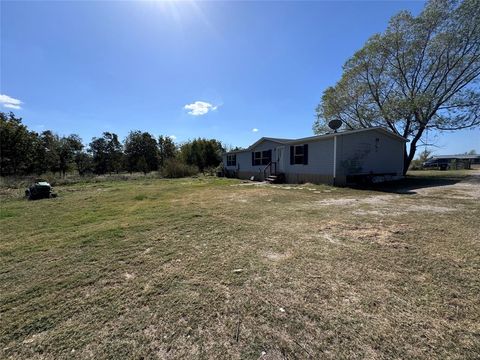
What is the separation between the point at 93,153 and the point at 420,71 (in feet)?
143

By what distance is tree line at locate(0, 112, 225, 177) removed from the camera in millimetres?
20766

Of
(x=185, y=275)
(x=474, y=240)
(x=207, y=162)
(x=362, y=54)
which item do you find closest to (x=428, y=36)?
(x=362, y=54)

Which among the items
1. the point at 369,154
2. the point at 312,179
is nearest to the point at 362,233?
the point at 312,179

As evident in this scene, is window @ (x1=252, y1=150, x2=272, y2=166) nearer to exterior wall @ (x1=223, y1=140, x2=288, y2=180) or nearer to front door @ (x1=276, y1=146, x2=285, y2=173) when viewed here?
exterior wall @ (x1=223, y1=140, x2=288, y2=180)

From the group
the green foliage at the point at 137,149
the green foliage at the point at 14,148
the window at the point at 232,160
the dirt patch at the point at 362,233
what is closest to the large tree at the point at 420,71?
the window at the point at 232,160

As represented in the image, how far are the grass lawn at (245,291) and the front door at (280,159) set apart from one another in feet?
33.7

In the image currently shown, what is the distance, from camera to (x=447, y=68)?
15148 millimetres

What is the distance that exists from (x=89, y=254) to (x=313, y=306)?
10.2 feet

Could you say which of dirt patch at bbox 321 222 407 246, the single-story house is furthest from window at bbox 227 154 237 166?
dirt patch at bbox 321 222 407 246

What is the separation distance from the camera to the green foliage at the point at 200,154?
28.7 m

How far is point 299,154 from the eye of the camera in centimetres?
1335

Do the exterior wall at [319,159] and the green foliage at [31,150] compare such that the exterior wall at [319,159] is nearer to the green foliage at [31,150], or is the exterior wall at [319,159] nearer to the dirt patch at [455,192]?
the dirt patch at [455,192]

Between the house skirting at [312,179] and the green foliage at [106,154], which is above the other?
the green foliage at [106,154]

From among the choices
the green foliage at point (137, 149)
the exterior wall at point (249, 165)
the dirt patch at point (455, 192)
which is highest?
the green foliage at point (137, 149)
